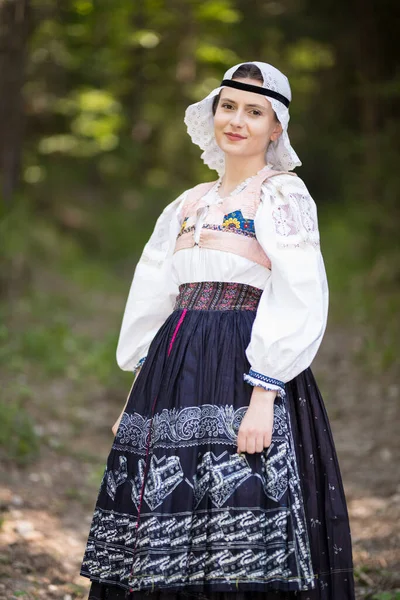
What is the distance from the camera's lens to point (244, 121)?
2428 mm

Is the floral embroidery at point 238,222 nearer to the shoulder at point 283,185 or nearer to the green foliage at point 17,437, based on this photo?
the shoulder at point 283,185

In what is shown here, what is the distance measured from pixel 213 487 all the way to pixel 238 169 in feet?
3.43

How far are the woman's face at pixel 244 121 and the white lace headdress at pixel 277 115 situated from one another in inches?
1.5

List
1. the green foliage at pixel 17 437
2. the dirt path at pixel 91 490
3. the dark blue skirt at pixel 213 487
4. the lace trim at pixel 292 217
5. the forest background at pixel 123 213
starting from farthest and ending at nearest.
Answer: the green foliage at pixel 17 437 → the forest background at pixel 123 213 → the dirt path at pixel 91 490 → the lace trim at pixel 292 217 → the dark blue skirt at pixel 213 487

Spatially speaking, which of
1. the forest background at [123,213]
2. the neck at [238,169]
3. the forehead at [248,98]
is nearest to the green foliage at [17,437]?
the forest background at [123,213]

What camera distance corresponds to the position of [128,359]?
8.59 ft

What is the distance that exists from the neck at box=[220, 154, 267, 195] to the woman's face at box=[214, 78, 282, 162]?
3cm

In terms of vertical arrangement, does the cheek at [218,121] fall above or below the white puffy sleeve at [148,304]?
above

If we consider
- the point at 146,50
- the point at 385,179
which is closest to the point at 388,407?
the point at 385,179

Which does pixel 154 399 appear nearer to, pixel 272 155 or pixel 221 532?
pixel 221 532

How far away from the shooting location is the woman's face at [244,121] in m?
2.43

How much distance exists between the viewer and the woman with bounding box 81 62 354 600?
2146 millimetres

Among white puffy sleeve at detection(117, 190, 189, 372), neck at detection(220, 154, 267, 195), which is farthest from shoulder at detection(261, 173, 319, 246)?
white puffy sleeve at detection(117, 190, 189, 372)

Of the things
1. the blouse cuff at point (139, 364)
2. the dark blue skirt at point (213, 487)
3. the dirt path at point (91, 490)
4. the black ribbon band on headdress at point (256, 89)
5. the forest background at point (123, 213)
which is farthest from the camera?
the forest background at point (123, 213)
